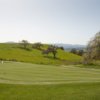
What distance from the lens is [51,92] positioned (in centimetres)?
1672

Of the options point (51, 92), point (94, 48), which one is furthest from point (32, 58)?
point (51, 92)

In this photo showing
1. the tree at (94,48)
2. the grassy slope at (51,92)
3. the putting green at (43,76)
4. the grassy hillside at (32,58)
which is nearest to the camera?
the grassy slope at (51,92)

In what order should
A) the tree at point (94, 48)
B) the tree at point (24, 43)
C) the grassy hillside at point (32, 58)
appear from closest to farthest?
the tree at point (94, 48)
the grassy hillside at point (32, 58)
the tree at point (24, 43)

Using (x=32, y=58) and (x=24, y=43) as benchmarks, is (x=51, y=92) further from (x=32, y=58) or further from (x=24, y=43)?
(x=24, y=43)

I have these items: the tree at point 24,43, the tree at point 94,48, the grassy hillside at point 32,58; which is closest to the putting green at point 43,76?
the tree at point 94,48

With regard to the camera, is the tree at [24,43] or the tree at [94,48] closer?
the tree at [94,48]

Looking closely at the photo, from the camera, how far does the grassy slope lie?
15.4 metres

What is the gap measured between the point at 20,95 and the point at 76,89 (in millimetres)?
4229

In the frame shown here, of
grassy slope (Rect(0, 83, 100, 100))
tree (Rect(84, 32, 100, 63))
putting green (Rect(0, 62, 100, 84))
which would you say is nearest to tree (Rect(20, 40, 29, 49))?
putting green (Rect(0, 62, 100, 84))

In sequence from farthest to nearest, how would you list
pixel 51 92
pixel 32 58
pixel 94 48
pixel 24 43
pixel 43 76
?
1. pixel 24 43
2. pixel 32 58
3. pixel 43 76
4. pixel 94 48
5. pixel 51 92

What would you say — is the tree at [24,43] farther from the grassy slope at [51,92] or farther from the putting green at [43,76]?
the grassy slope at [51,92]

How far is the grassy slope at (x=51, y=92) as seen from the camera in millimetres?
Result: 15421

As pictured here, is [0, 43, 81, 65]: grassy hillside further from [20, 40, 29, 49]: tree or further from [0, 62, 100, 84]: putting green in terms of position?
[0, 62, 100, 84]: putting green

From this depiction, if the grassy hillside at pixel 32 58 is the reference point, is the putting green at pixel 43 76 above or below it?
above
